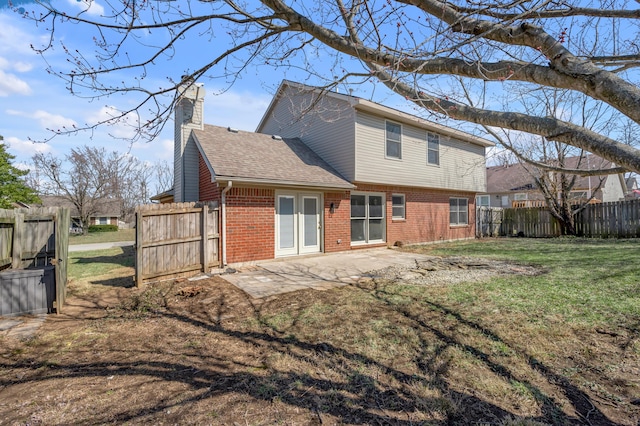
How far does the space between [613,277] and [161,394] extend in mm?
8387

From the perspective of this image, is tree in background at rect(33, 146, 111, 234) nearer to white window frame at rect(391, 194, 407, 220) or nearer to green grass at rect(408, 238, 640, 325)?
white window frame at rect(391, 194, 407, 220)

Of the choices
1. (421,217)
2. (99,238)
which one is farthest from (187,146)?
(99,238)

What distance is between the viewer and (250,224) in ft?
30.0

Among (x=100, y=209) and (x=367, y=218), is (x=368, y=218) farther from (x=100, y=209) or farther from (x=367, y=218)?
(x=100, y=209)

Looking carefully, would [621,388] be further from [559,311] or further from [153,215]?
[153,215]

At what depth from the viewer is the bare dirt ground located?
2463 mm

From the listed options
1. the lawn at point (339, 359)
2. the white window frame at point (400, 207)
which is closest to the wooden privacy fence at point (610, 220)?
the white window frame at point (400, 207)

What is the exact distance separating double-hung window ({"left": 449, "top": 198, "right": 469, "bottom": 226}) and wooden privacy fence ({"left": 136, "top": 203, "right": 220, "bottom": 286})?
40.2ft

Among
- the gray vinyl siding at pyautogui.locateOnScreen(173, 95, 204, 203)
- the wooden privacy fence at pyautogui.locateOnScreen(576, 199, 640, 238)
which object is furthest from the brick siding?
the wooden privacy fence at pyautogui.locateOnScreen(576, 199, 640, 238)

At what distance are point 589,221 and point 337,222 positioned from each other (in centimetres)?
1381

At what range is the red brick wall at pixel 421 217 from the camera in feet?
42.2

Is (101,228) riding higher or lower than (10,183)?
lower

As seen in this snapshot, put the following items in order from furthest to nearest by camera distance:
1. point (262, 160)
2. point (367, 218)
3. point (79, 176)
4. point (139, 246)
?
point (79, 176), point (367, 218), point (262, 160), point (139, 246)

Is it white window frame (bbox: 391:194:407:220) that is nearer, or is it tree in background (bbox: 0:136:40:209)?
white window frame (bbox: 391:194:407:220)
